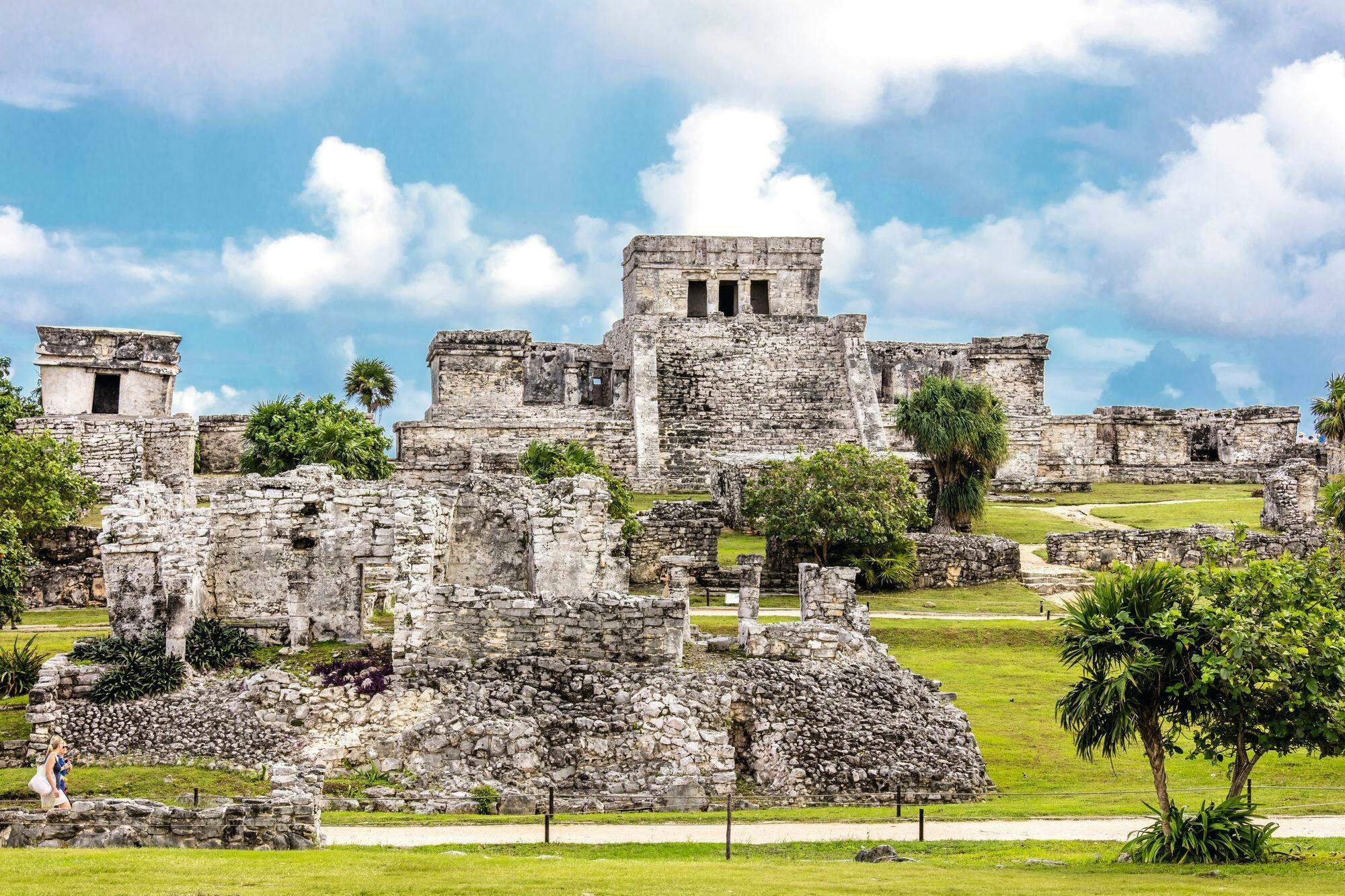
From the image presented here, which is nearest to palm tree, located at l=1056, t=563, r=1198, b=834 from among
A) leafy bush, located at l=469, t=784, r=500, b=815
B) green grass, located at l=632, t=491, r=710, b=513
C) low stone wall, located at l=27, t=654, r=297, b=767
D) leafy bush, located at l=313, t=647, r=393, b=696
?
leafy bush, located at l=469, t=784, r=500, b=815

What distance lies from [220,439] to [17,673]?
2445 cm

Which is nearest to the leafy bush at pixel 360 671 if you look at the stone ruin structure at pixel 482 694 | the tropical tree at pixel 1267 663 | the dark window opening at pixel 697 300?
the stone ruin structure at pixel 482 694

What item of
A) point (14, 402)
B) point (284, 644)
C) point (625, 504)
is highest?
point (14, 402)

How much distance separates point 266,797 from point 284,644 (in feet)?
16.8

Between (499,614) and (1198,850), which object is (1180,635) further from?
(499,614)

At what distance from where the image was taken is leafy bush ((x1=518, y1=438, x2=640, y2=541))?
2852 cm

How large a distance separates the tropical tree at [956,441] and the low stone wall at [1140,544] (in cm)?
264

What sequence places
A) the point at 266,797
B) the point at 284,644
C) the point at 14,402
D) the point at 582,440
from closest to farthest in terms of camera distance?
1. the point at 266,797
2. the point at 284,644
3. the point at 14,402
4. the point at 582,440

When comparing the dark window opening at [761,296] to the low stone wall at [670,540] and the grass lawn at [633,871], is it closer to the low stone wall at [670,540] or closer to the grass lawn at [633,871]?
the low stone wall at [670,540]

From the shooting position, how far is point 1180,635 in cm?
1270

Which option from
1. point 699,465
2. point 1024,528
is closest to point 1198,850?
point 1024,528

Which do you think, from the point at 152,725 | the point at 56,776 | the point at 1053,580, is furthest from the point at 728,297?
the point at 56,776

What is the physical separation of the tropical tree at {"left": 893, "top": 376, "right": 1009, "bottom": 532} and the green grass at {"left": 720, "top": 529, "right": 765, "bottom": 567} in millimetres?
5223

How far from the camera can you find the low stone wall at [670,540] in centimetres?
2903
